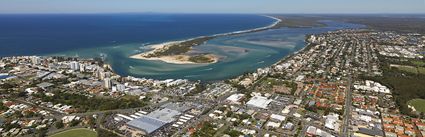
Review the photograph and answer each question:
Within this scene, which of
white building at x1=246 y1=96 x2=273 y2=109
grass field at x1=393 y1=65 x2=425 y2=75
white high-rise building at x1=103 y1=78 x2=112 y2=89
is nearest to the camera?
white building at x1=246 y1=96 x2=273 y2=109

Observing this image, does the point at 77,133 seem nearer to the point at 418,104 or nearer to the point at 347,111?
the point at 347,111

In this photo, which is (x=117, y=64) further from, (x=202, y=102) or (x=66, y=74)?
(x=202, y=102)

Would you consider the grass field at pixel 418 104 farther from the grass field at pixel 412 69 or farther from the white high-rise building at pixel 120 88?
the white high-rise building at pixel 120 88

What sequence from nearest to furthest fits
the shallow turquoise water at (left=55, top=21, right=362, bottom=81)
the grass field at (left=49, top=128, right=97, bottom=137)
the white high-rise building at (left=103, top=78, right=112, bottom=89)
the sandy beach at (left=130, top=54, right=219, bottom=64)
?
the grass field at (left=49, top=128, right=97, bottom=137) < the white high-rise building at (left=103, top=78, right=112, bottom=89) < the shallow turquoise water at (left=55, top=21, right=362, bottom=81) < the sandy beach at (left=130, top=54, right=219, bottom=64)

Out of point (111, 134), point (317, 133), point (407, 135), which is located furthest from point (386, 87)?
point (111, 134)

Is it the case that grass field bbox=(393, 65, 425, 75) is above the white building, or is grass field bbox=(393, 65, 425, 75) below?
above

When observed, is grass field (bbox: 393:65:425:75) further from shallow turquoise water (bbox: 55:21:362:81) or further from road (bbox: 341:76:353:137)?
shallow turquoise water (bbox: 55:21:362:81)

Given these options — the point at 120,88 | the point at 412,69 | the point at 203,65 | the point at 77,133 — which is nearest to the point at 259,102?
the point at 120,88

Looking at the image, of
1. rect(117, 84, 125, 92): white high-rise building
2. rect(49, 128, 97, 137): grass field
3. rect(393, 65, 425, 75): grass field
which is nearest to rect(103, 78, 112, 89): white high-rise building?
rect(117, 84, 125, 92): white high-rise building
